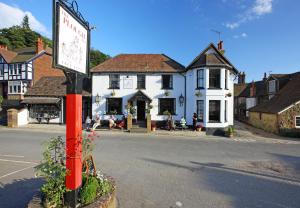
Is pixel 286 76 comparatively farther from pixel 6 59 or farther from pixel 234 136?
pixel 6 59

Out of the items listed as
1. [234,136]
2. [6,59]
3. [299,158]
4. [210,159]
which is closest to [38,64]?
[6,59]

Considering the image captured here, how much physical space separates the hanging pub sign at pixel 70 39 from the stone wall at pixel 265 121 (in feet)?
78.9

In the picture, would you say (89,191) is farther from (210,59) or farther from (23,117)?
(23,117)

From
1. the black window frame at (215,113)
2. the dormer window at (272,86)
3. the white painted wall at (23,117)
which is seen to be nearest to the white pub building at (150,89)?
the black window frame at (215,113)

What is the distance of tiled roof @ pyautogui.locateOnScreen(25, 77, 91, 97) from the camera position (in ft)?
90.6

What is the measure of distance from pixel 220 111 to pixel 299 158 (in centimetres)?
1066

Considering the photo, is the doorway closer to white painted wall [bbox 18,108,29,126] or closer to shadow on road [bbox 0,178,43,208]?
white painted wall [bbox 18,108,29,126]

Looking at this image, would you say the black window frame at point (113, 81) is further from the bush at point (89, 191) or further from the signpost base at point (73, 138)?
the signpost base at point (73, 138)

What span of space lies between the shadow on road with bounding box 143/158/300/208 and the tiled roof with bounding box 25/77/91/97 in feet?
65.4

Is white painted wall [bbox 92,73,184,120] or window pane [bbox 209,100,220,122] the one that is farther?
white painted wall [bbox 92,73,184,120]

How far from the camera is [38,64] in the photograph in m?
32.1

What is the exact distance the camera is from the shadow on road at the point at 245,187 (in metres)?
6.26

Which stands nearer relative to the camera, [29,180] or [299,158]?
[29,180]

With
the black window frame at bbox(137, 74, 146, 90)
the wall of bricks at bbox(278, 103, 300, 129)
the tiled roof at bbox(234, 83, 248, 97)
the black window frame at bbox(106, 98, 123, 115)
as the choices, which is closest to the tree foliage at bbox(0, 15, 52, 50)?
the black window frame at bbox(106, 98, 123, 115)
